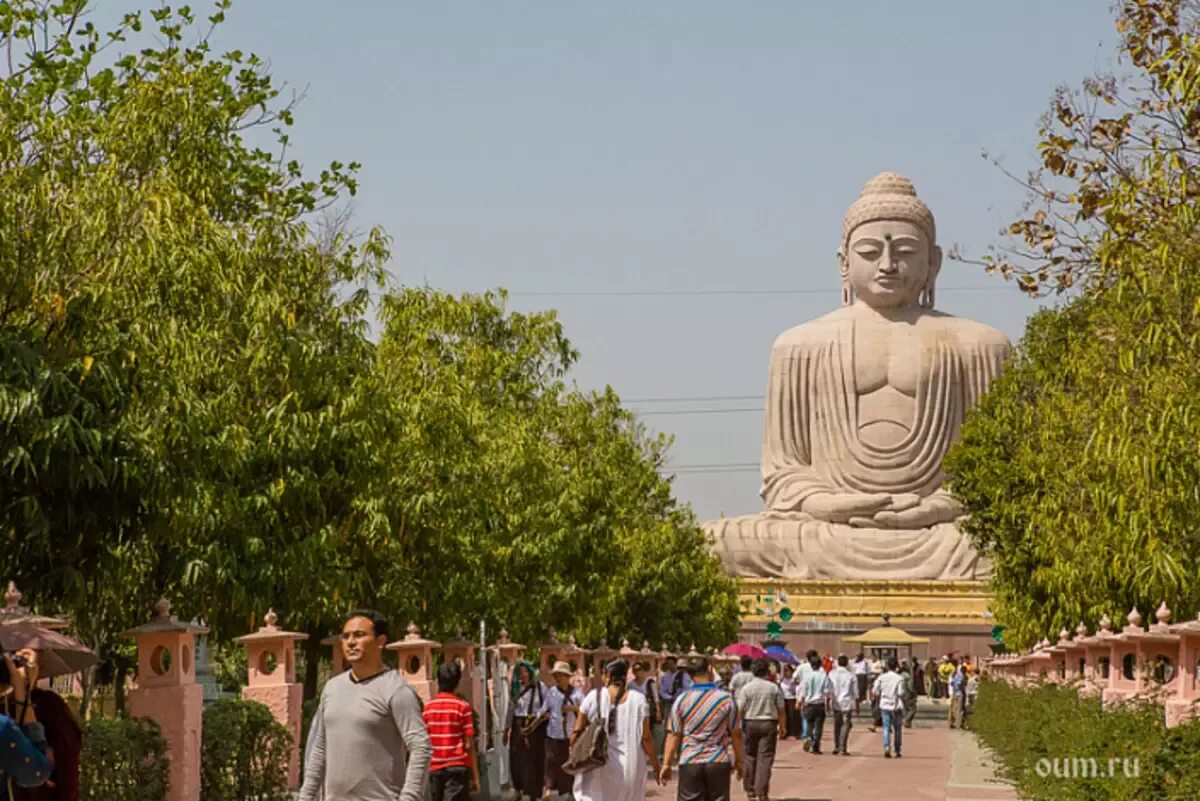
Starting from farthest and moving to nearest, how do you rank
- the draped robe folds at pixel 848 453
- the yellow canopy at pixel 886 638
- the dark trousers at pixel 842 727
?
the draped robe folds at pixel 848 453 → the yellow canopy at pixel 886 638 → the dark trousers at pixel 842 727

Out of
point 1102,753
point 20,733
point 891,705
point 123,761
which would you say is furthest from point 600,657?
point 20,733

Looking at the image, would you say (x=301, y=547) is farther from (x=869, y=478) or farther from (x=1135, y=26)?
(x=869, y=478)

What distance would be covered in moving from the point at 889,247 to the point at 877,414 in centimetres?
453

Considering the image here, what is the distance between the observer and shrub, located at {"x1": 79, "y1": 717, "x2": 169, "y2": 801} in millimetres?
12312

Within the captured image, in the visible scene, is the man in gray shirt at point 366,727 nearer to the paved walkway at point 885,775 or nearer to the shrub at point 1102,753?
the shrub at point 1102,753

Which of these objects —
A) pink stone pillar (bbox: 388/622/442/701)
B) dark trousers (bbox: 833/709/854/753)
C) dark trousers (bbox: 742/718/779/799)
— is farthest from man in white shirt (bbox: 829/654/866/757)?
dark trousers (bbox: 742/718/779/799)

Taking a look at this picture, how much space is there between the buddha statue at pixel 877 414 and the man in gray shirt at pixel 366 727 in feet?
167

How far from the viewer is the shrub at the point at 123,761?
40.4 ft

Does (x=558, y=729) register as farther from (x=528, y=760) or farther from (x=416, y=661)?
(x=416, y=661)

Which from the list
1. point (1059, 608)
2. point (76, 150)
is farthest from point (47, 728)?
point (1059, 608)

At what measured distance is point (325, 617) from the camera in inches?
774

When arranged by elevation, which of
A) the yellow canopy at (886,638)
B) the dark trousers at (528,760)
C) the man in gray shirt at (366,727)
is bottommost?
the dark trousers at (528,760)

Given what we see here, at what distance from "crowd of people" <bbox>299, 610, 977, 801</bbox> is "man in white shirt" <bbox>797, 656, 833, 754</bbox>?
0.07 feet

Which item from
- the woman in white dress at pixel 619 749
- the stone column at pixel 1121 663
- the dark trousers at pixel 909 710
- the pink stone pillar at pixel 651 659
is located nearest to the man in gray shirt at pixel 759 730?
the stone column at pixel 1121 663
